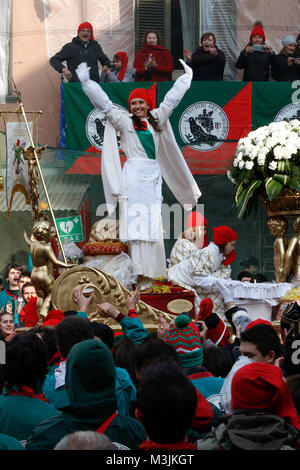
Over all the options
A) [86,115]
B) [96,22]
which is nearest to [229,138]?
[86,115]

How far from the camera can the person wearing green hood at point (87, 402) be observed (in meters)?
3.09

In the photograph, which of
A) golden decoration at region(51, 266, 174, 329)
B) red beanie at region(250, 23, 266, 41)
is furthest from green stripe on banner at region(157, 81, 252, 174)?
golden decoration at region(51, 266, 174, 329)

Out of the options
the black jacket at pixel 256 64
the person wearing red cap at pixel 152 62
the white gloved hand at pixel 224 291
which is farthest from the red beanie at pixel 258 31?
the white gloved hand at pixel 224 291

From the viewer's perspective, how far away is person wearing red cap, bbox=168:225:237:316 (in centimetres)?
833

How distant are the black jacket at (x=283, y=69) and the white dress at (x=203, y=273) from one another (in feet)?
21.4

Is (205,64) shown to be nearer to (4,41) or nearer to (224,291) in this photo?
(4,41)

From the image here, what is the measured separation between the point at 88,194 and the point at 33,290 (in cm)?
489

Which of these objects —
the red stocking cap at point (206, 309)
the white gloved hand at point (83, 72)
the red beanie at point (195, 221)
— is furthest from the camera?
the red beanie at point (195, 221)

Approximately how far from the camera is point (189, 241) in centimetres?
924

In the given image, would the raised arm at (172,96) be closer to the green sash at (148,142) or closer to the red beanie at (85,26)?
the green sash at (148,142)

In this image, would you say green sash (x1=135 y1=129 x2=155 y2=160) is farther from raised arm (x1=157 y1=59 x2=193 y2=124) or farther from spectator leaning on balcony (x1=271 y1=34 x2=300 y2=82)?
spectator leaning on balcony (x1=271 y1=34 x2=300 y2=82)

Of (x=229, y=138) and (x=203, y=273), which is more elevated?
(x=229, y=138)

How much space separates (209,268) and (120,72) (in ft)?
21.8

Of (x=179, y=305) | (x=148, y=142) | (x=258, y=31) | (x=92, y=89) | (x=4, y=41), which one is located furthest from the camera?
(x=4, y=41)
